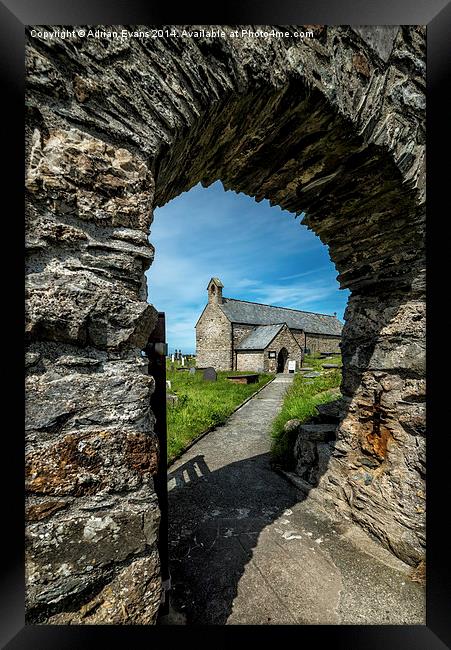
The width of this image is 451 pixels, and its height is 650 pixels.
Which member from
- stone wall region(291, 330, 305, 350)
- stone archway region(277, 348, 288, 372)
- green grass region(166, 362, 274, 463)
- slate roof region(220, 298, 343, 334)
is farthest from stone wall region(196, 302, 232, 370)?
green grass region(166, 362, 274, 463)

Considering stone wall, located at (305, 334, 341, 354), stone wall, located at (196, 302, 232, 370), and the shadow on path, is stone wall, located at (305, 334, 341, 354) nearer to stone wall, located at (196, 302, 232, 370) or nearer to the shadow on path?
stone wall, located at (196, 302, 232, 370)

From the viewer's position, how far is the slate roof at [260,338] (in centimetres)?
2270

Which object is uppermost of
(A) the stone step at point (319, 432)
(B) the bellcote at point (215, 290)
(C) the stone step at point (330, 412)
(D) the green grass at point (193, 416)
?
(B) the bellcote at point (215, 290)

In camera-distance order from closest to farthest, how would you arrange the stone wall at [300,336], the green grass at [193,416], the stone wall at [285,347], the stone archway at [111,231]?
the stone archway at [111,231] < the green grass at [193,416] < the stone wall at [285,347] < the stone wall at [300,336]

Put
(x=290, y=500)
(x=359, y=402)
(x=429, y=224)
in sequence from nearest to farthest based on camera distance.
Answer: (x=429, y=224), (x=359, y=402), (x=290, y=500)

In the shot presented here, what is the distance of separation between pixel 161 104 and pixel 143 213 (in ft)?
1.64

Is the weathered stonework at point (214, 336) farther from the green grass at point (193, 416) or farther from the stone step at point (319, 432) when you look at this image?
the stone step at point (319, 432)

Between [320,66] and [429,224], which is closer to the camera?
[320,66]

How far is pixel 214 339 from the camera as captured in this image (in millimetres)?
24594

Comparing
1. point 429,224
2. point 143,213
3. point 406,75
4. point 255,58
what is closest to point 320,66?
point 255,58

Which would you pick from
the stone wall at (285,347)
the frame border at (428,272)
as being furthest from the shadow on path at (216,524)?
the stone wall at (285,347)
